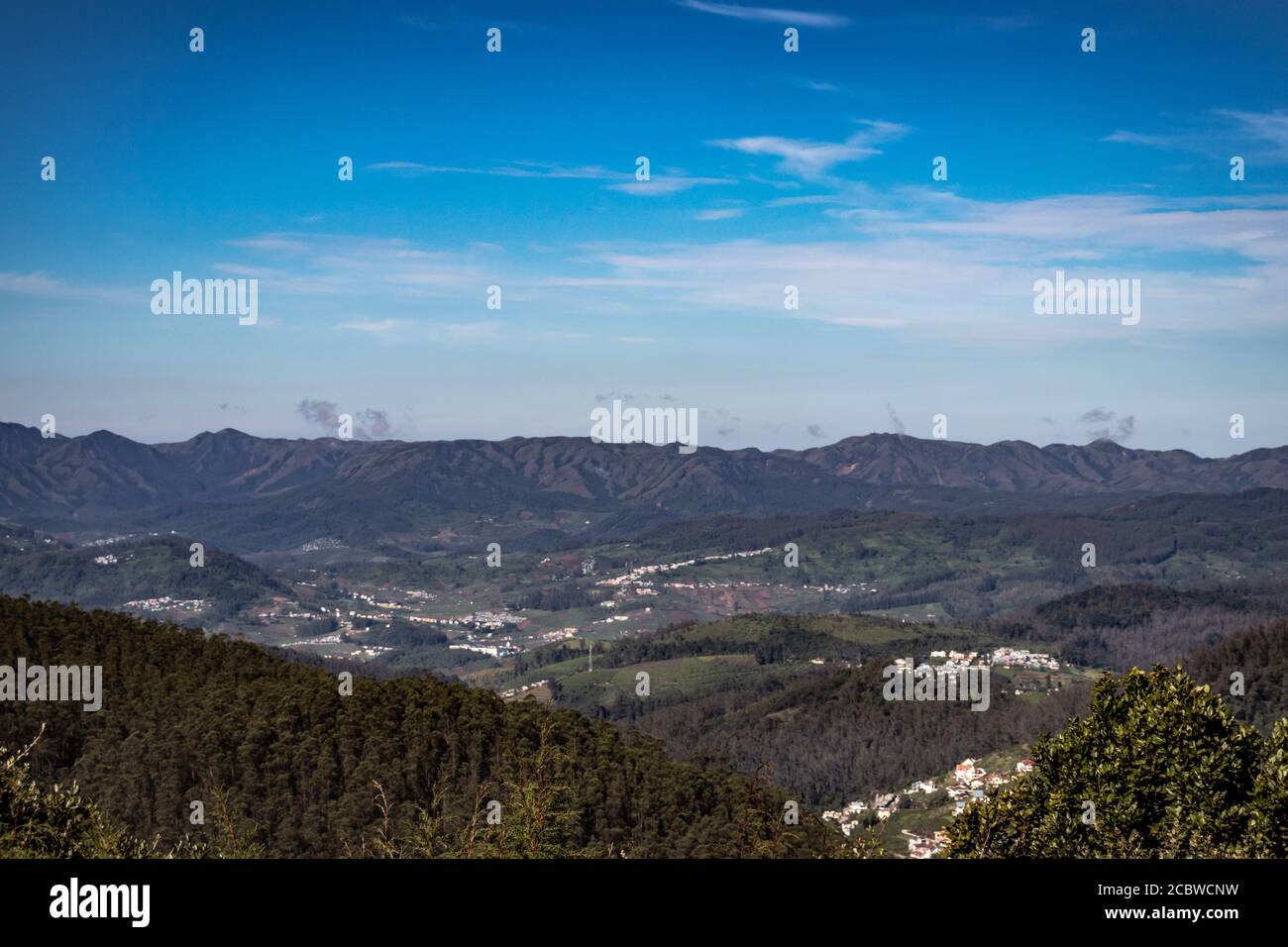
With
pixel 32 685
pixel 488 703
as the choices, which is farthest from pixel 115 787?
pixel 488 703

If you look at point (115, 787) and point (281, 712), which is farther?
point (281, 712)

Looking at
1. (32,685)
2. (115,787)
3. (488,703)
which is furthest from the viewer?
(488,703)

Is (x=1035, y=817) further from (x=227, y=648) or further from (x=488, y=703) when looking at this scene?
(x=227, y=648)

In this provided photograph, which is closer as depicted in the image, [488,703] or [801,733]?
[488,703]
